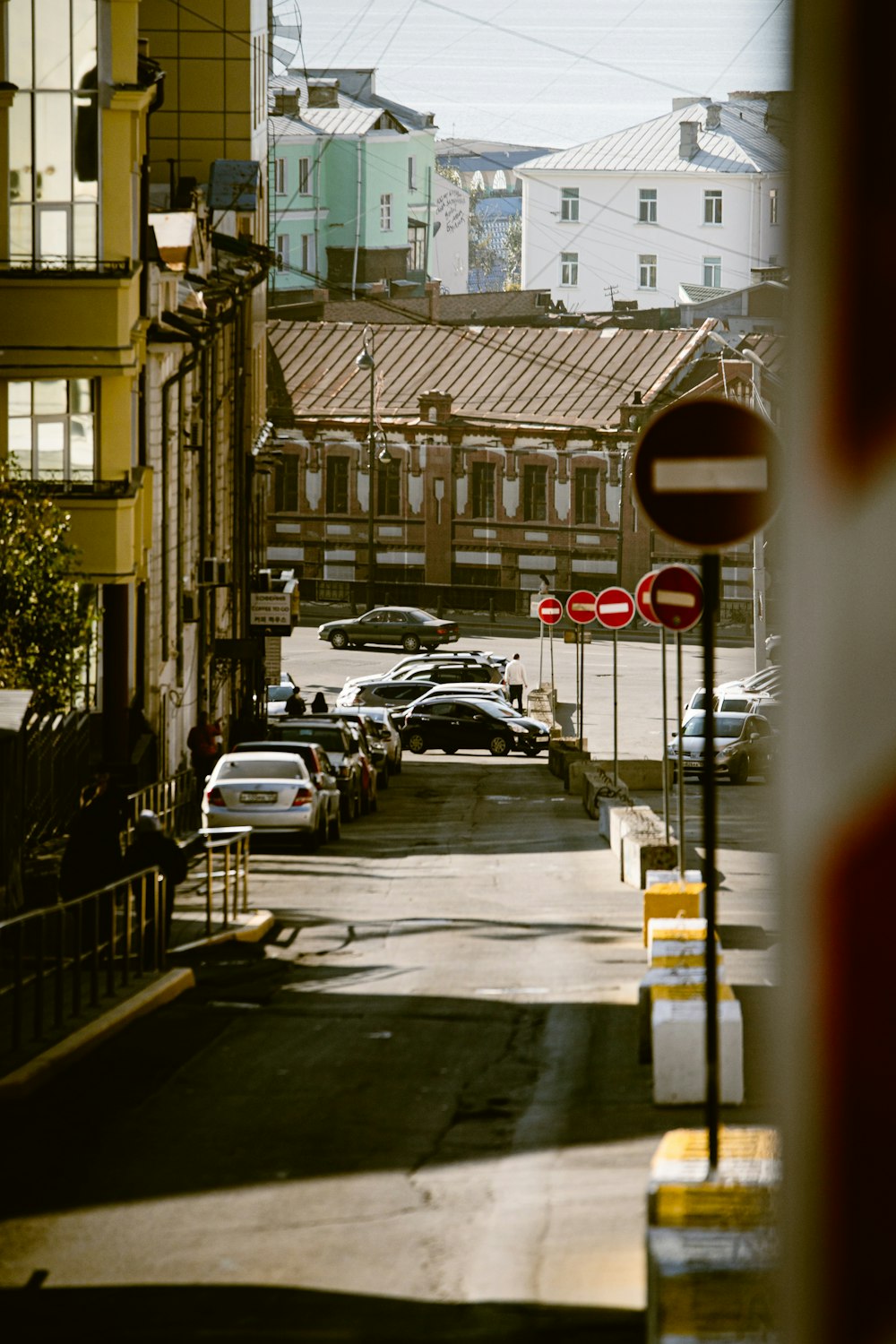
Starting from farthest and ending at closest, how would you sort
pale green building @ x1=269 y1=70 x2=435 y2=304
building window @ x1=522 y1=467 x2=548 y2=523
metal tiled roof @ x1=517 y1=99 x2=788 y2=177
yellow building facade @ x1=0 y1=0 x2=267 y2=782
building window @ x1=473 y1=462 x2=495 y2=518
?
pale green building @ x1=269 y1=70 x2=435 y2=304, metal tiled roof @ x1=517 y1=99 x2=788 y2=177, building window @ x1=473 y1=462 x2=495 y2=518, building window @ x1=522 y1=467 x2=548 y2=523, yellow building facade @ x1=0 y1=0 x2=267 y2=782

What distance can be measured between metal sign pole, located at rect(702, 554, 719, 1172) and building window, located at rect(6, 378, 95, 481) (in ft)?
70.8

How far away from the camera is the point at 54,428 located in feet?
87.1

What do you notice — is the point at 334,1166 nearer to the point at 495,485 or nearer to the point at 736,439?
the point at 736,439

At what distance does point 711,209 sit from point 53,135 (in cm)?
6857

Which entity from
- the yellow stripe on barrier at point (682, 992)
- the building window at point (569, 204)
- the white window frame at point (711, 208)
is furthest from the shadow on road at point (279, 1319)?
the building window at point (569, 204)

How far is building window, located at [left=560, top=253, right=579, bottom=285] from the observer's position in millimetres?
100438

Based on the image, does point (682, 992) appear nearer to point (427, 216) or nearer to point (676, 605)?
point (676, 605)

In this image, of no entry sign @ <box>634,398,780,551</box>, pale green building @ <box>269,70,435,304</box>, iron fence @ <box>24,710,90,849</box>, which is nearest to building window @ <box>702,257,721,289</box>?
pale green building @ <box>269,70,435,304</box>

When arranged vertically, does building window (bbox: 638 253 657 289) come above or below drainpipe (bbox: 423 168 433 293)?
below

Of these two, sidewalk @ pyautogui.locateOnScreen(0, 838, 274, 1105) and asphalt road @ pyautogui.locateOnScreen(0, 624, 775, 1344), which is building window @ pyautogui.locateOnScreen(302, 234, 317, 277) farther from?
asphalt road @ pyautogui.locateOnScreen(0, 624, 775, 1344)

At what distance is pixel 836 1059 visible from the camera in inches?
54.0

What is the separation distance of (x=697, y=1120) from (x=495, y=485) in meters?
63.8

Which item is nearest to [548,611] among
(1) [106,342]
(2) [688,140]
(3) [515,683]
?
(3) [515,683]

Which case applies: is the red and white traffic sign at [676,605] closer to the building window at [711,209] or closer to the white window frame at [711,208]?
the white window frame at [711,208]
